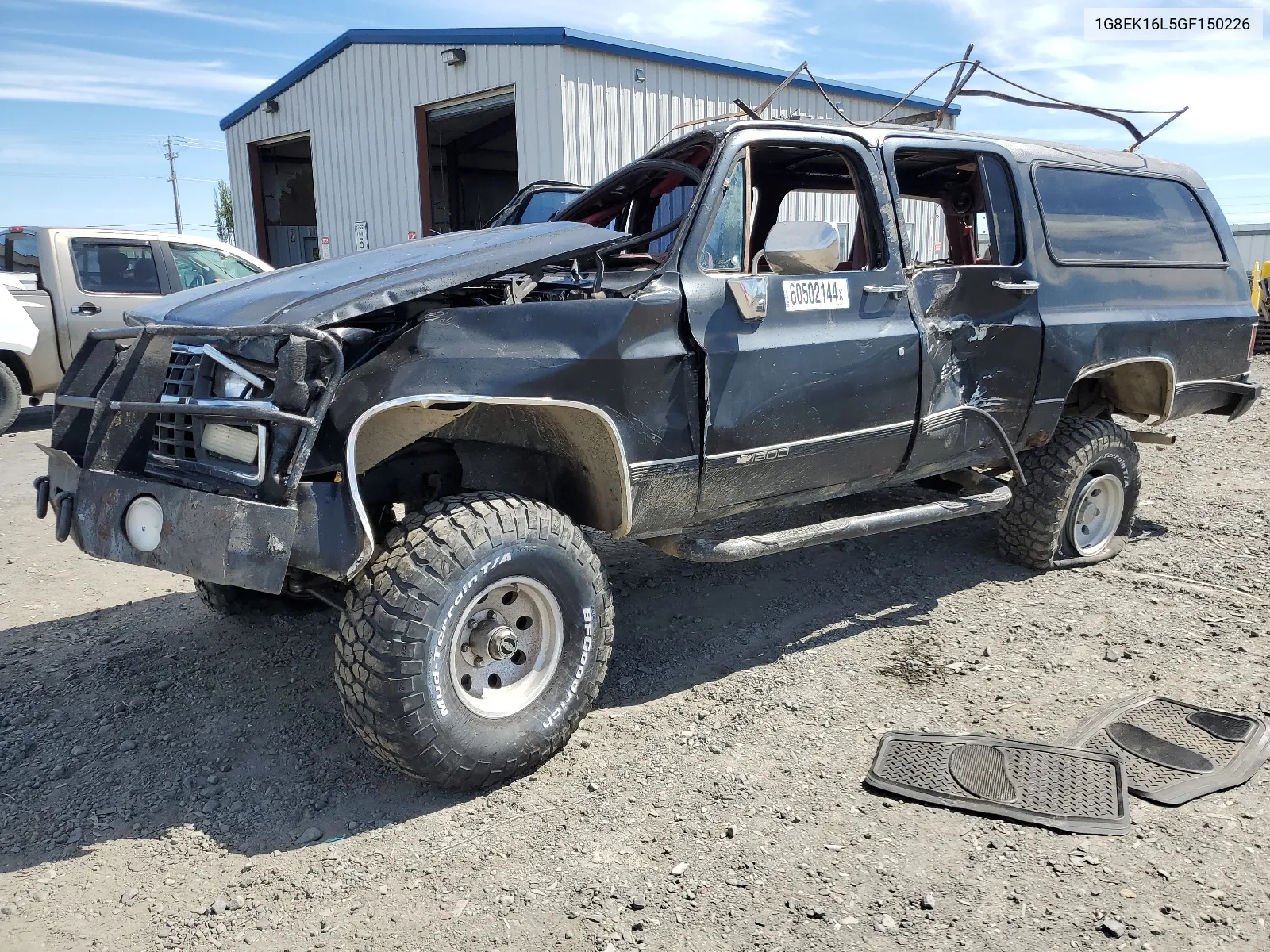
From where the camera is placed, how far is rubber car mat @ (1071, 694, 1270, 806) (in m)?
3.04

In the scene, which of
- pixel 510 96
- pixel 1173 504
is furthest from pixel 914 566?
pixel 510 96

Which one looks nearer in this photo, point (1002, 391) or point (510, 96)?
point (1002, 391)

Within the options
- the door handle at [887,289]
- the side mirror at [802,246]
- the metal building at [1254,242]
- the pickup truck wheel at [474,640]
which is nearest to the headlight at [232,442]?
the pickup truck wheel at [474,640]

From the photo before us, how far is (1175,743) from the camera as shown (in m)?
3.30

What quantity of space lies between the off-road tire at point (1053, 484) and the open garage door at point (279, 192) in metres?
16.3

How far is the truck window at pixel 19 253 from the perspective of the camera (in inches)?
365

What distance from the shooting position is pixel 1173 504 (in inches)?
255

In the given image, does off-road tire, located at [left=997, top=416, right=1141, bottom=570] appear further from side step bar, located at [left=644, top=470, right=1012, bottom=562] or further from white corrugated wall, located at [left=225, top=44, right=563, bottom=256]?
white corrugated wall, located at [left=225, top=44, right=563, bottom=256]

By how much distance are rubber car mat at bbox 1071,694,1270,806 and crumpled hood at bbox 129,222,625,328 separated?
2493mm

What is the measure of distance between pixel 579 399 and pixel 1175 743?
2.36 metres

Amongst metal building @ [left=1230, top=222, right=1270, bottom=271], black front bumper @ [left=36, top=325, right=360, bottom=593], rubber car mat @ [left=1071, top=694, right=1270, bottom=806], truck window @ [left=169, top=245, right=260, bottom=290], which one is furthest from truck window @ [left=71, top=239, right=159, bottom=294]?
metal building @ [left=1230, top=222, right=1270, bottom=271]

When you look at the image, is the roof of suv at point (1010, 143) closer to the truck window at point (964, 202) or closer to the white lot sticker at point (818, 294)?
the truck window at point (964, 202)

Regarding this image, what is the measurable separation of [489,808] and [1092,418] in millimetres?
3961

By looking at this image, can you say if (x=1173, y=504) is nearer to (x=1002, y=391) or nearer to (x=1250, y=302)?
(x=1250, y=302)
